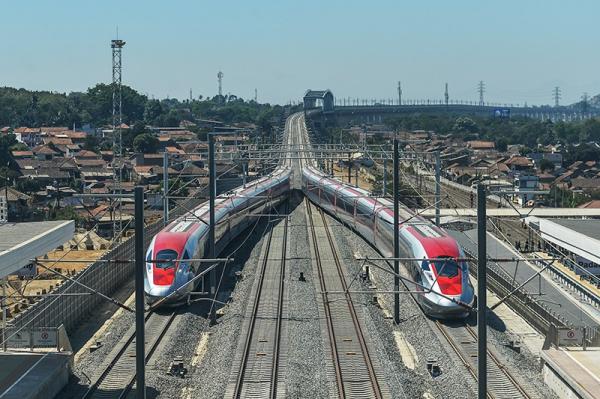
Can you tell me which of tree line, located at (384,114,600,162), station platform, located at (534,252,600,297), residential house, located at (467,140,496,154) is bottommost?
station platform, located at (534,252,600,297)

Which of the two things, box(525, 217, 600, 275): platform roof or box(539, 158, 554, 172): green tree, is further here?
box(539, 158, 554, 172): green tree

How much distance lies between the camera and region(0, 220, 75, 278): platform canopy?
13164mm

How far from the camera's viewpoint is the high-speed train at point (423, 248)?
19375 mm

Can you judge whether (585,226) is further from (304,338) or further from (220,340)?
(220,340)

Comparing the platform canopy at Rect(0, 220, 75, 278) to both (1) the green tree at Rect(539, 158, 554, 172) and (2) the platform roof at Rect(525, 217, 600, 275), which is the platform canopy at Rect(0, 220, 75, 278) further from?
(1) the green tree at Rect(539, 158, 554, 172)

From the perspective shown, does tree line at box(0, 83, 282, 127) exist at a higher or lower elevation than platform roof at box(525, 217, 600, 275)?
higher

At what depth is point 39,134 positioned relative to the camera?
88.0m

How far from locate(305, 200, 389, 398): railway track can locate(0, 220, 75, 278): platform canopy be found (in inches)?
208

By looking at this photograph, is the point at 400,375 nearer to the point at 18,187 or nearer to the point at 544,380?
the point at 544,380

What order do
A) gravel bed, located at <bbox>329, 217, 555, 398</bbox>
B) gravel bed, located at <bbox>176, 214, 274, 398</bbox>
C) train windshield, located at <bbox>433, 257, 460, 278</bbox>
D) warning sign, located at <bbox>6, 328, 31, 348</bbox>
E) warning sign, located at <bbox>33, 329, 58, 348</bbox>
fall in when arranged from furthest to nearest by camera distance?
train windshield, located at <bbox>433, 257, 460, 278</bbox>
warning sign, located at <bbox>6, 328, 31, 348</bbox>
warning sign, located at <bbox>33, 329, 58, 348</bbox>
gravel bed, located at <bbox>176, 214, 274, 398</bbox>
gravel bed, located at <bbox>329, 217, 555, 398</bbox>

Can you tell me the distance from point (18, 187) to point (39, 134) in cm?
3699

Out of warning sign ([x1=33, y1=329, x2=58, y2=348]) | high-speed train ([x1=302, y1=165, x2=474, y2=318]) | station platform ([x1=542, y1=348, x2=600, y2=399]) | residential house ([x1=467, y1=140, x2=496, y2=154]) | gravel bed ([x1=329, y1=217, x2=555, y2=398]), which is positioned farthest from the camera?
residential house ([x1=467, y1=140, x2=496, y2=154])

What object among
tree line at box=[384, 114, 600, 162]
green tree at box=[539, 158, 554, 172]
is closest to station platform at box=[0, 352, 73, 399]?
green tree at box=[539, 158, 554, 172]

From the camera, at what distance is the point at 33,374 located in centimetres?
1436
